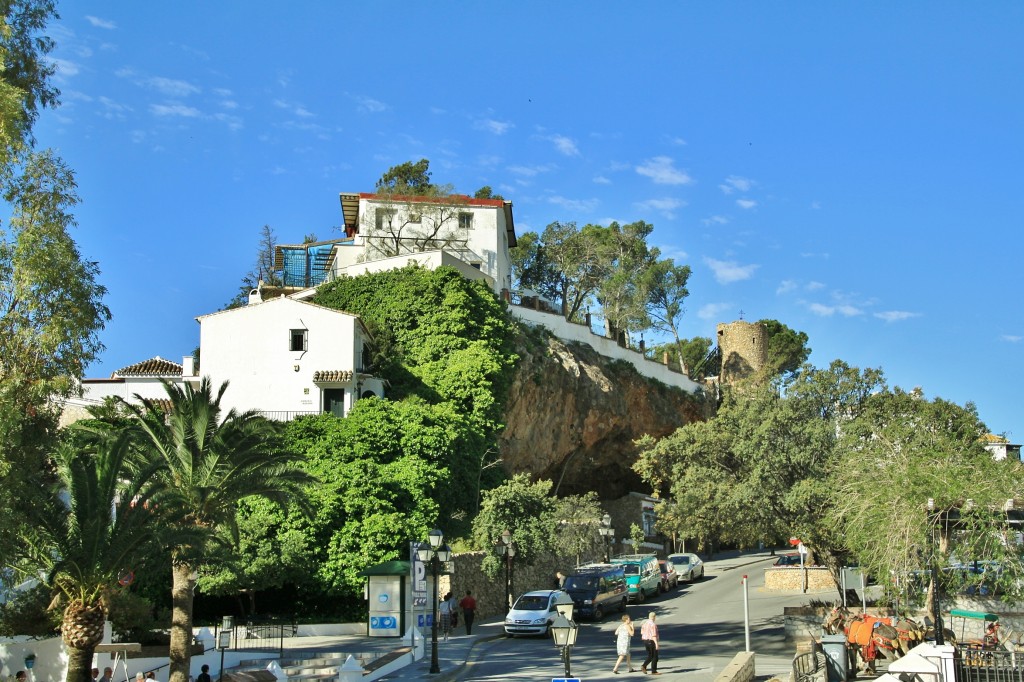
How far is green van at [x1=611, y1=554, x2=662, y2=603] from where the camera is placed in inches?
1481

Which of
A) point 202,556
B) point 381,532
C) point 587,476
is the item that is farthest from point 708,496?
point 587,476

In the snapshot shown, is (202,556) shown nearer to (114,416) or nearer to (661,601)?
(114,416)

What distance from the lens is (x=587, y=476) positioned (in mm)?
58688

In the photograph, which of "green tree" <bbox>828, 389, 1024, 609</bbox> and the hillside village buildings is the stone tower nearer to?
the hillside village buildings

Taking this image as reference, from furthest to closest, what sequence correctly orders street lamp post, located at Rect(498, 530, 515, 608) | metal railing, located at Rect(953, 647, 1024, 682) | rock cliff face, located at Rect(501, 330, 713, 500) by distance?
rock cliff face, located at Rect(501, 330, 713, 500) < street lamp post, located at Rect(498, 530, 515, 608) < metal railing, located at Rect(953, 647, 1024, 682)

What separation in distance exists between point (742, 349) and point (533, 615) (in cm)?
5439

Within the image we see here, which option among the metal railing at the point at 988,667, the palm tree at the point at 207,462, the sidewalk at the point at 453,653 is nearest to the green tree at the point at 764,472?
the sidewalk at the point at 453,653

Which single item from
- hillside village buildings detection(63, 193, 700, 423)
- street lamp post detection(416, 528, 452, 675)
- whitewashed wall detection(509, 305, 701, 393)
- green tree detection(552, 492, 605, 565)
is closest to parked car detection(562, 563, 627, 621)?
green tree detection(552, 492, 605, 565)

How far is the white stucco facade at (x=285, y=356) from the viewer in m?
41.3

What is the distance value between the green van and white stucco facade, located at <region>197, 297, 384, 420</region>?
1260 cm

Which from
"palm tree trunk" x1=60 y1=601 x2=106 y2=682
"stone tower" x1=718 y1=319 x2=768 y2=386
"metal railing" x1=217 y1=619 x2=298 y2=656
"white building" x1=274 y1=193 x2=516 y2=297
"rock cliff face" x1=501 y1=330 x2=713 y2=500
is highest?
"white building" x1=274 y1=193 x2=516 y2=297

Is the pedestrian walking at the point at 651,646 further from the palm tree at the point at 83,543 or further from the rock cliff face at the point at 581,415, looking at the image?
the rock cliff face at the point at 581,415

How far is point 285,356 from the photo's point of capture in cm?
4184

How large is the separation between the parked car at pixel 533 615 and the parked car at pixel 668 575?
1202cm
